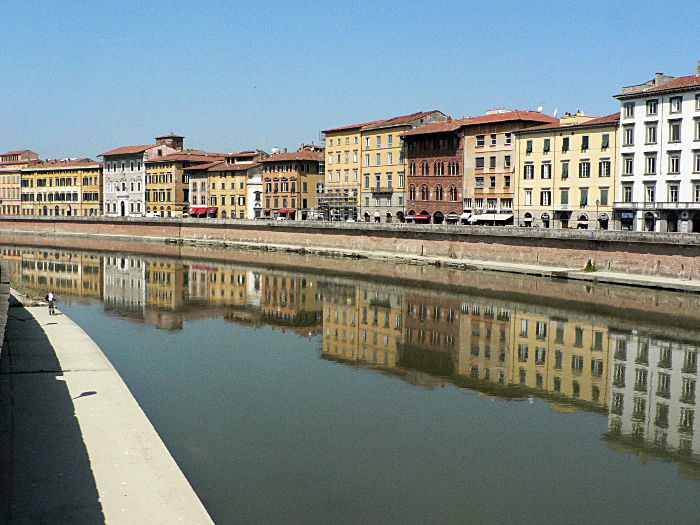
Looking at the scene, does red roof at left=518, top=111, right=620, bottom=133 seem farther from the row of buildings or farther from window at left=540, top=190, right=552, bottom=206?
window at left=540, top=190, right=552, bottom=206

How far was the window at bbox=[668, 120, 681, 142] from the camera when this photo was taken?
58.5 metres

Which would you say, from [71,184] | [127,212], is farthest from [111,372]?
[71,184]

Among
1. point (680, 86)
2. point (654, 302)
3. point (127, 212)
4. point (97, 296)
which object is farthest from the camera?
point (127, 212)

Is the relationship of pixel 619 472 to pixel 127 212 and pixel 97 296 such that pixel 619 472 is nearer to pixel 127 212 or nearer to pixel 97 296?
pixel 97 296

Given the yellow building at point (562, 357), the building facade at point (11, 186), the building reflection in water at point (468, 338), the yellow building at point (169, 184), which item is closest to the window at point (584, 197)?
→ the building reflection in water at point (468, 338)

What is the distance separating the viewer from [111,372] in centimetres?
2298

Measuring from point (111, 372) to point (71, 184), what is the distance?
395ft

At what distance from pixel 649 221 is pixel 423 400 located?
4452cm

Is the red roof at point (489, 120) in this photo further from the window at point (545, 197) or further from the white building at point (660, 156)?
the white building at point (660, 156)

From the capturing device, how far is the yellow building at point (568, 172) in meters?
64.8

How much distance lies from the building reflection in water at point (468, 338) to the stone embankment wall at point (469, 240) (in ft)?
40.4

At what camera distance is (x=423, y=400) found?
2317cm

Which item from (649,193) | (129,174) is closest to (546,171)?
(649,193)

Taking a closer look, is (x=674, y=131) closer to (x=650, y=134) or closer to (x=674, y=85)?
(x=650, y=134)
